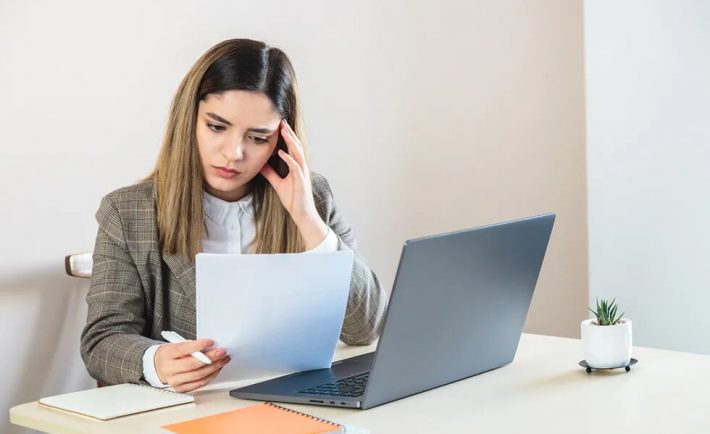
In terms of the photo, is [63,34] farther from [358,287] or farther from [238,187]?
[358,287]

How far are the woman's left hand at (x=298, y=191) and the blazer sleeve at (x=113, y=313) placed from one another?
0.31 metres

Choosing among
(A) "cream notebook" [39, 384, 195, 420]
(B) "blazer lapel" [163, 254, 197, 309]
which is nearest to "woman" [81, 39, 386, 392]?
(B) "blazer lapel" [163, 254, 197, 309]

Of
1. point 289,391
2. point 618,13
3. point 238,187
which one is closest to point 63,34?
point 238,187

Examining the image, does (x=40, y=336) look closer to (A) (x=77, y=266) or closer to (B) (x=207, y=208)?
(A) (x=77, y=266)

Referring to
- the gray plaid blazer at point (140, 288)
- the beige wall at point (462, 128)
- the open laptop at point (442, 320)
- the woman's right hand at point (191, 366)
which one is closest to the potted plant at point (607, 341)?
the open laptop at point (442, 320)

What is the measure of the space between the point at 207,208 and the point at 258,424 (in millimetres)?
757

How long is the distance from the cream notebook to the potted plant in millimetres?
615

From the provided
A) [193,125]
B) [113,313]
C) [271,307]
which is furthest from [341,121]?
[271,307]

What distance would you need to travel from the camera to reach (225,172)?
187cm

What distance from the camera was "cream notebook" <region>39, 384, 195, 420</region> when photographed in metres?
1.41

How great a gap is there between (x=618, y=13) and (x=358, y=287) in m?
1.32

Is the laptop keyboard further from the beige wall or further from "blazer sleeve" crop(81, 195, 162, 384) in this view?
the beige wall

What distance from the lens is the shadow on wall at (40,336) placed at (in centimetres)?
229

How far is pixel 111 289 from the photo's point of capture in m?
1.77
